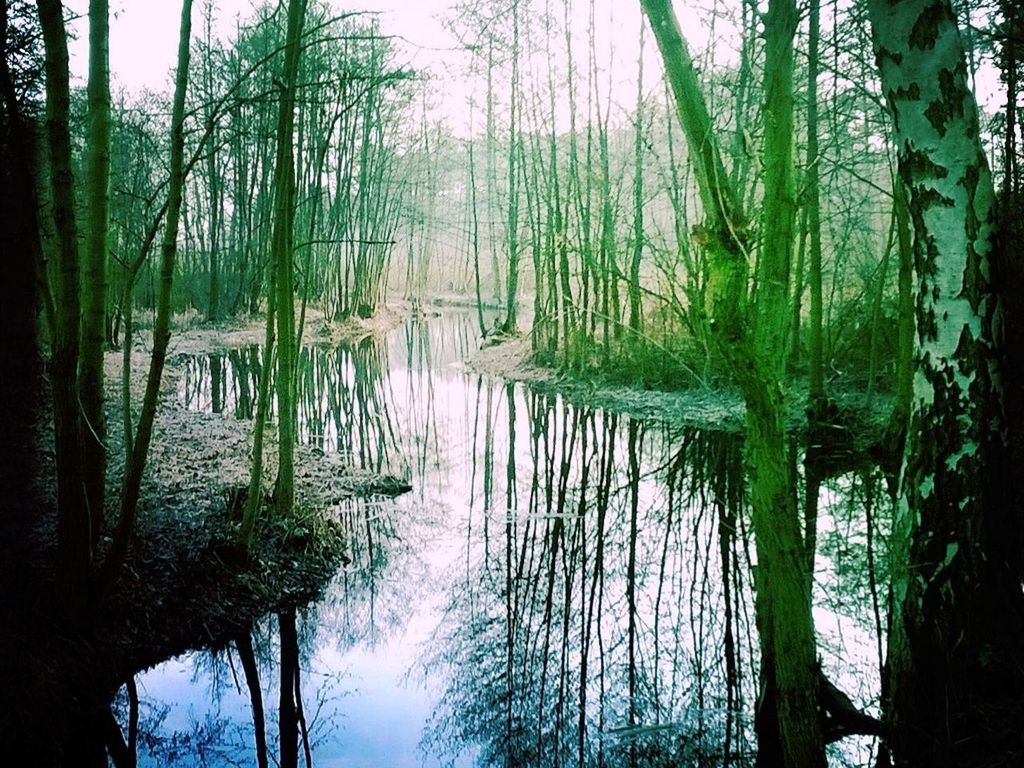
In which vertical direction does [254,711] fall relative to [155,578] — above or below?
below

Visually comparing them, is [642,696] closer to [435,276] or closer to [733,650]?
[733,650]

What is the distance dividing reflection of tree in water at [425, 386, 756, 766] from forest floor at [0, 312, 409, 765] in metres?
1.47

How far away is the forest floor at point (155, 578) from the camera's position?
3861 millimetres

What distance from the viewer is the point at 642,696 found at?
4.40m

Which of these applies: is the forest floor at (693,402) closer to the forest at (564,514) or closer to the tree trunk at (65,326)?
the forest at (564,514)

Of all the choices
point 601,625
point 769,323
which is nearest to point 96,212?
point 769,323

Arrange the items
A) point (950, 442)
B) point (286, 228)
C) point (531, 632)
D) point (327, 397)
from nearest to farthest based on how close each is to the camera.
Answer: point (950, 442)
point (531, 632)
point (286, 228)
point (327, 397)

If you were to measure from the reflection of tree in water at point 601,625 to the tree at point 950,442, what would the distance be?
875 mm

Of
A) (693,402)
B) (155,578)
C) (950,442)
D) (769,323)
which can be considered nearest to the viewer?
(769,323)

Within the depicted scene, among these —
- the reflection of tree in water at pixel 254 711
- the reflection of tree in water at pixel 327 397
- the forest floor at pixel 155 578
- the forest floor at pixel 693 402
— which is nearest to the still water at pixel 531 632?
the reflection of tree in water at pixel 254 711

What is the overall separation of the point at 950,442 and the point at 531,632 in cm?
331

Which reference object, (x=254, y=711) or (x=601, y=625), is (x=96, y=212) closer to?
(x=254, y=711)

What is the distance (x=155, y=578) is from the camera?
503 cm

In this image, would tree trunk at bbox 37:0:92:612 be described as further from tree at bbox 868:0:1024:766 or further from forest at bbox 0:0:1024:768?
tree at bbox 868:0:1024:766
